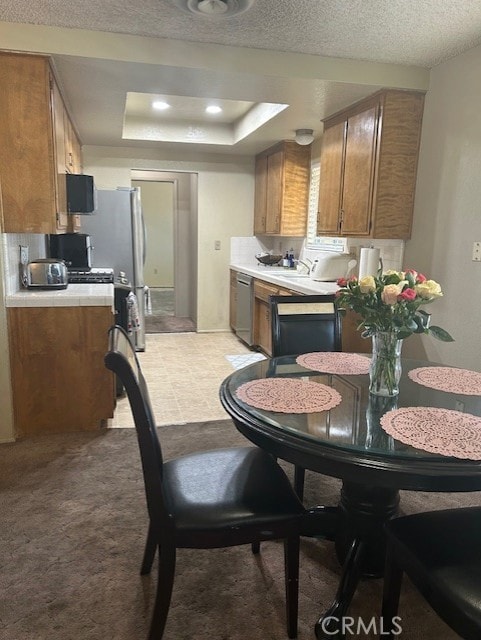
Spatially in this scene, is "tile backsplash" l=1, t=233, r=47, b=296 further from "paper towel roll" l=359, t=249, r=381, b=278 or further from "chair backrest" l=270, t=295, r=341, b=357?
"paper towel roll" l=359, t=249, r=381, b=278

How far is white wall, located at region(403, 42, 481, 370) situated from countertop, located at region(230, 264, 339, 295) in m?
0.71

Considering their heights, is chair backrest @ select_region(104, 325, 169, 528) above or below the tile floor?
above

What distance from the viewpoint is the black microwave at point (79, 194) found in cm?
343

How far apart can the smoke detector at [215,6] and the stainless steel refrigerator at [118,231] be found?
2661 mm

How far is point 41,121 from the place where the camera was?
8.64 ft

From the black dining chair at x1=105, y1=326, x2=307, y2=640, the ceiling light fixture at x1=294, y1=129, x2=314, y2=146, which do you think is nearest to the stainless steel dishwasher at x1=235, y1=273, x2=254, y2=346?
the ceiling light fixture at x1=294, y1=129, x2=314, y2=146

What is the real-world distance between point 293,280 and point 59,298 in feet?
6.98

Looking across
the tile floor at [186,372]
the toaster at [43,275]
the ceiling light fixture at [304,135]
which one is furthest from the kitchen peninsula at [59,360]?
the ceiling light fixture at [304,135]

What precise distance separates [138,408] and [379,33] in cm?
237

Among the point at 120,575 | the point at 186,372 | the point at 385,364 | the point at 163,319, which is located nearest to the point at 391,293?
the point at 385,364

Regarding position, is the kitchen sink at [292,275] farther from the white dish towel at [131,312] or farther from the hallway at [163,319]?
the hallway at [163,319]

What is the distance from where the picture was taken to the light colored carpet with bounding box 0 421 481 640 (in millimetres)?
1514

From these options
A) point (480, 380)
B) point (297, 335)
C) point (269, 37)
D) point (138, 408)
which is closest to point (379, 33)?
point (269, 37)

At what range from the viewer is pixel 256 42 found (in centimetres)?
263
